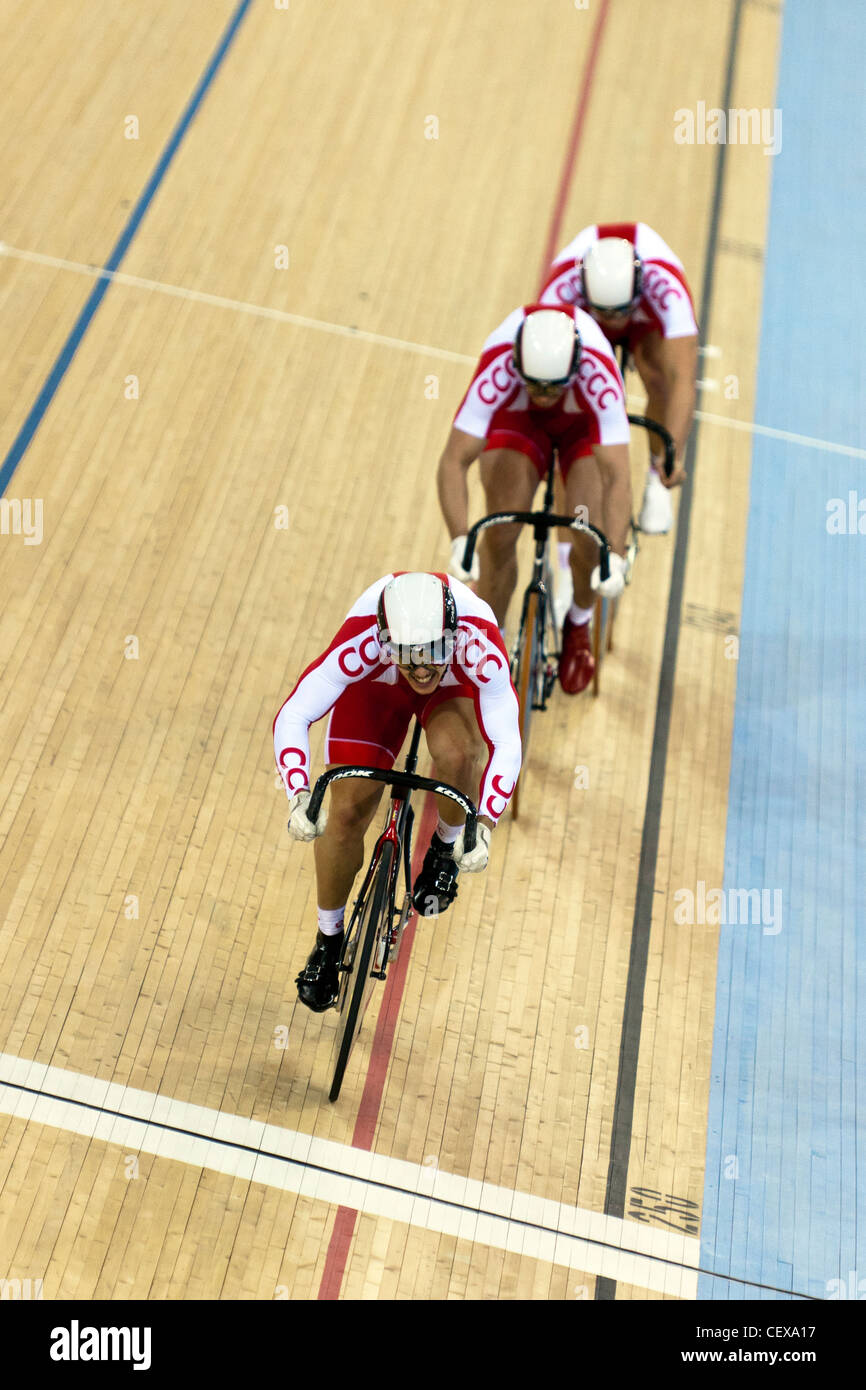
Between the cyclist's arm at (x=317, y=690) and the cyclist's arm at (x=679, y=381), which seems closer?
the cyclist's arm at (x=317, y=690)

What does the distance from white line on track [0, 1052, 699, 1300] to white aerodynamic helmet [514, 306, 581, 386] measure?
2006 mm

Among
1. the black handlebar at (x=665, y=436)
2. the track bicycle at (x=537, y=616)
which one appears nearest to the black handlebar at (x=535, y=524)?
the track bicycle at (x=537, y=616)

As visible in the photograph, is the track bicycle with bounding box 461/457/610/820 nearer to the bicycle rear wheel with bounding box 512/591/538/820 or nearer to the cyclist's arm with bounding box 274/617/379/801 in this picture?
the bicycle rear wheel with bounding box 512/591/538/820

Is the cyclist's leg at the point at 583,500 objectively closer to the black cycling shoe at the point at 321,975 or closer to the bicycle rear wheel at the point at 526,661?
the bicycle rear wheel at the point at 526,661

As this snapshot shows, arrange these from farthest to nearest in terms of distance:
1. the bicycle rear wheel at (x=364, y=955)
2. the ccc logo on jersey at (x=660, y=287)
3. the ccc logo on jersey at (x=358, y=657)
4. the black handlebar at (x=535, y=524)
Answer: the ccc logo on jersey at (x=660, y=287), the black handlebar at (x=535, y=524), the bicycle rear wheel at (x=364, y=955), the ccc logo on jersey at (x=358, y=657)

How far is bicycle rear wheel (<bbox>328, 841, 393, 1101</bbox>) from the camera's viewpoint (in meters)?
2.81

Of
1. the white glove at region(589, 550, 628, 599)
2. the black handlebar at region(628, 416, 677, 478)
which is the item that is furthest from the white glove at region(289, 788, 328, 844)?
the black handlebar at region(628, 416, 677, 478)

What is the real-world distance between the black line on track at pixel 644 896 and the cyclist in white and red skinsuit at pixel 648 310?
0.41m

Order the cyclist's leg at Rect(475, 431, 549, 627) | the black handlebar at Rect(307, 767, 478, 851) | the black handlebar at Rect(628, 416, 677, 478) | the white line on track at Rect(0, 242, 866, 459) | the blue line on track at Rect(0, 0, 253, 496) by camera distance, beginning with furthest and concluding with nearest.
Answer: the white line on track at Rect(0, 242, 866, 459)
the blue line on track at Rect(0, 0, 253, 496)
the black handlebar at Rect(628, 416, 677, 478)
the cyclist's leg at Rect(475, 431, 549, 627)
the black handlebar at Rect(307, 767, 478, 851)

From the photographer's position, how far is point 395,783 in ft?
8.21

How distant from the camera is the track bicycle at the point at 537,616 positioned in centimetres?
327

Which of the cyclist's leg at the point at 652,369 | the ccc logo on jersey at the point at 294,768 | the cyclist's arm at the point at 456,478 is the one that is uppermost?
the cyclist's leg at the point at 652,369

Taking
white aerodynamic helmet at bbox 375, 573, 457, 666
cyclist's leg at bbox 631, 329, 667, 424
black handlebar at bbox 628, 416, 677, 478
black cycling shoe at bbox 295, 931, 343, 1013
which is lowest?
black cycling shoe at bbox 295, 931, 343, 1013
